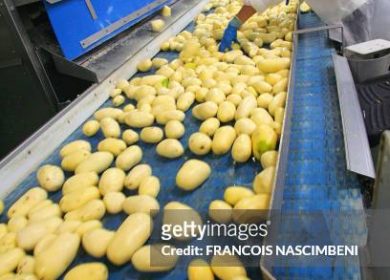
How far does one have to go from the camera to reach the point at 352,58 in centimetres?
122

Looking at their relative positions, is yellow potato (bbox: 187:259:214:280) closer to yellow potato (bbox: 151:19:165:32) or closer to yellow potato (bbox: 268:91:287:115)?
yellow potato (bbox: 268:91:287:115)

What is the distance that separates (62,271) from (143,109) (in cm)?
57

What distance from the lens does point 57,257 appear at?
2.14 ft

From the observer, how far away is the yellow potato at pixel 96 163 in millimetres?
889

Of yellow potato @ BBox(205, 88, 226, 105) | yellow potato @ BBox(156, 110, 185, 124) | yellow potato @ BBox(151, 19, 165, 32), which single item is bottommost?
yellow potato @ BBox(156, 110, 185, 124)

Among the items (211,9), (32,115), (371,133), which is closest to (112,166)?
(371,133)

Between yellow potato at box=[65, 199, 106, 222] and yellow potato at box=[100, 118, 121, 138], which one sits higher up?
yellow potato at box=[100, 118, 121, 138]

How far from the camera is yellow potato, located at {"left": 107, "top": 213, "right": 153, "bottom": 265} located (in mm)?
647

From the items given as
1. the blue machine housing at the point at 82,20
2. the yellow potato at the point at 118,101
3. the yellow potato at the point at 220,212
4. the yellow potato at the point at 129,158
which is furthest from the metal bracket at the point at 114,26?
the yellow potato at the point at 220,212

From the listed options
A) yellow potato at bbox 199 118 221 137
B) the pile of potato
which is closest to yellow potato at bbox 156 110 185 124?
the pile of potato

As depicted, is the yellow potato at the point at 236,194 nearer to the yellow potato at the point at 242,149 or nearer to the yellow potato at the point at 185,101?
the yellow potato at the point at 242,149

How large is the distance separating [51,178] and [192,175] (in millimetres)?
382

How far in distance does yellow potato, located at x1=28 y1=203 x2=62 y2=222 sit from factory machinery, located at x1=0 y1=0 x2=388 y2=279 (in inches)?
3.0

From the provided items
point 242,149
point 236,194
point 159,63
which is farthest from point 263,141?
point 159,63
